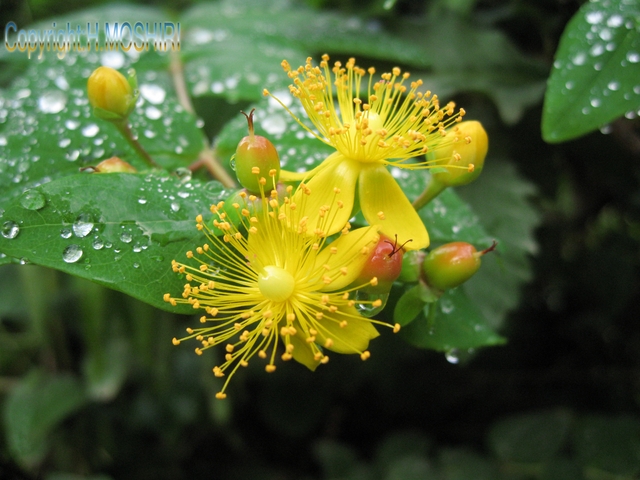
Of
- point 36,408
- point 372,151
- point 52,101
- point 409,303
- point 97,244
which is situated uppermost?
point 52,101

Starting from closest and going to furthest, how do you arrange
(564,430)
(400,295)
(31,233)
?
1. (31,233)
2. (400,295)
3. (564,430)

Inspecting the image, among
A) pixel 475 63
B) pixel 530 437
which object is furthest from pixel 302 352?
pixel 475 63

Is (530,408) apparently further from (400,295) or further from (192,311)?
(192,311)

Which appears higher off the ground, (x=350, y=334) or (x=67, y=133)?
(x=67, y=133)

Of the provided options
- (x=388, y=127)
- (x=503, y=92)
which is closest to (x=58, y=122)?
(x=388, y=127)

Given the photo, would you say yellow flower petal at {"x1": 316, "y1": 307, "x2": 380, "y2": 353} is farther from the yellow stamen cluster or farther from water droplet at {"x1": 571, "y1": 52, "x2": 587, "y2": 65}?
water droplet at {"x1": 571, "y1": 52, "x2": 587, "y2": 65}

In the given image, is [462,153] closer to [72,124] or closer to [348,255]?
[348,255]

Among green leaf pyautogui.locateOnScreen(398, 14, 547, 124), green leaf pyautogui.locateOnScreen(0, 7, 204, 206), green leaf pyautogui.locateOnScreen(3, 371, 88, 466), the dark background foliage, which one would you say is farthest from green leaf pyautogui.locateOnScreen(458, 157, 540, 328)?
green leaf pyautogui.locateOnScreen(3, 371, 88, 466)
